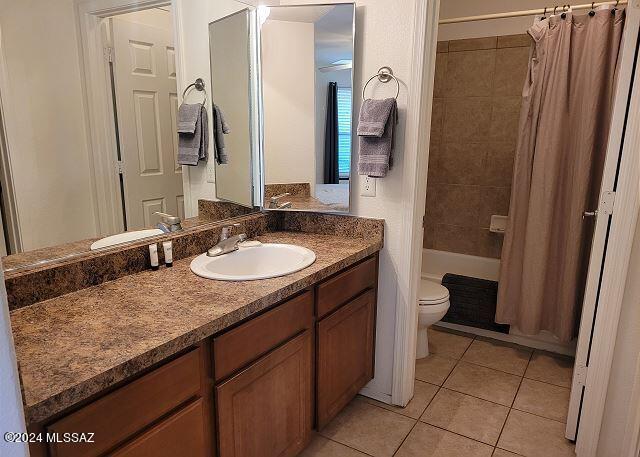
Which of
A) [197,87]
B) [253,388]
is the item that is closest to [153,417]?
[253,388]

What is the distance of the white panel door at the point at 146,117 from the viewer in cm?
150

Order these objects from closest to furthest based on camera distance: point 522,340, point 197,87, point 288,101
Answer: point 197,87, point 288,101, point 522,340

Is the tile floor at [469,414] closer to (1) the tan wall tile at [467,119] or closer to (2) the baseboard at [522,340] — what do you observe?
(2) the baseboard at [522,340]

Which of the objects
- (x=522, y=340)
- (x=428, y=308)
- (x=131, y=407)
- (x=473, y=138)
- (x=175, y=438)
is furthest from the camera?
(x=473, y=138)

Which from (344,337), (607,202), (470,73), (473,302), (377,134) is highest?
(470,73)

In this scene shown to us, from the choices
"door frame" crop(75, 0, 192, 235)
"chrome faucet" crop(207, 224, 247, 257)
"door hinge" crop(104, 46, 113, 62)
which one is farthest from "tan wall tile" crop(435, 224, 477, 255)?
"door hinge" crop(104, 46, 113, 62)

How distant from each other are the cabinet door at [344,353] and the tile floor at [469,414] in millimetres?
162

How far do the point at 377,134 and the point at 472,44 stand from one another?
5.94 feet

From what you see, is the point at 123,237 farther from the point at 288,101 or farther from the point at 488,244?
the point at 488,244

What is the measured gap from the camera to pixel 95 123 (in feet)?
4.67

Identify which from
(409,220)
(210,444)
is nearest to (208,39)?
(409,220)

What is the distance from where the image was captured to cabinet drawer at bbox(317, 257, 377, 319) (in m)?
1.71

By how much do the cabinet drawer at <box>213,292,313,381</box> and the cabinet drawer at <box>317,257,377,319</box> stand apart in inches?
3.2

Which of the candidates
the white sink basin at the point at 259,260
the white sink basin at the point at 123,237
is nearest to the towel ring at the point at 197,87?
the white sink basin at the point at 123,237
